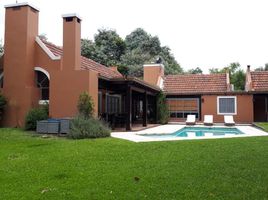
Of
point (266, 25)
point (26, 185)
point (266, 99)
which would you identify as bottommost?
point (26, 185)

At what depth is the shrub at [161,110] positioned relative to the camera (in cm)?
2673

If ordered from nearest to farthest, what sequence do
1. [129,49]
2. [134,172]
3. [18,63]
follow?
[134,172]
[18,63]
[129,49]

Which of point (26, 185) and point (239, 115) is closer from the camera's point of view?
point (26, 185)

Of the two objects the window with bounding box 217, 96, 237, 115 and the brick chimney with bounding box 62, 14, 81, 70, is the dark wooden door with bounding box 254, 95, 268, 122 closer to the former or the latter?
the window with bounding box 217, 96, 237, 115

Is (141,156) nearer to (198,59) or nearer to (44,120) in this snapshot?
(44,120)

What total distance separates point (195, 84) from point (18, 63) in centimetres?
1764

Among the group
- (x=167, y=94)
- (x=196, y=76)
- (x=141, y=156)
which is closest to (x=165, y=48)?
(x=196, y=76)

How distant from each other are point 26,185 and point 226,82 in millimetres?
26043

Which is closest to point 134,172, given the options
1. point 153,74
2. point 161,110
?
point 161,110

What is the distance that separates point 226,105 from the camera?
27.0 metres

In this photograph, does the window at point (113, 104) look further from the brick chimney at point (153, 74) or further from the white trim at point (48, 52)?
the brick chimney at point (153, 74)

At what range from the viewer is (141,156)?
862 centimetres

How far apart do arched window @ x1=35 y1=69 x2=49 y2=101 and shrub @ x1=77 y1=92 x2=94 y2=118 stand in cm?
397

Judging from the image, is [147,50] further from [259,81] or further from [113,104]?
[113,104]
